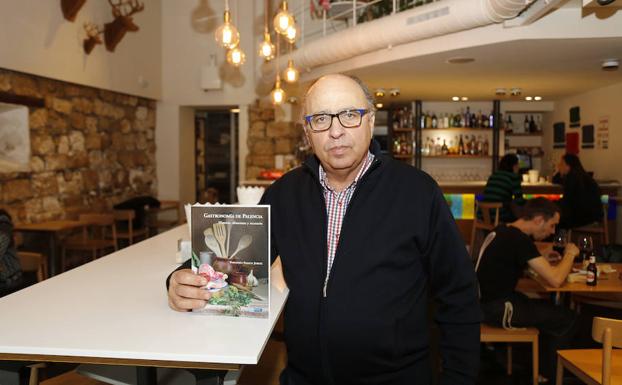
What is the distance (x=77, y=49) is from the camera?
6.99m

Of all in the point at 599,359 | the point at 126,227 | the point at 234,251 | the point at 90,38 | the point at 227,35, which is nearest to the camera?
→ the point at 234,251

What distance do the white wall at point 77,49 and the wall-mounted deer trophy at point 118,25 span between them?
14cm

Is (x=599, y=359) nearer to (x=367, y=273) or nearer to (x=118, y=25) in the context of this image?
(x=367, y=273)

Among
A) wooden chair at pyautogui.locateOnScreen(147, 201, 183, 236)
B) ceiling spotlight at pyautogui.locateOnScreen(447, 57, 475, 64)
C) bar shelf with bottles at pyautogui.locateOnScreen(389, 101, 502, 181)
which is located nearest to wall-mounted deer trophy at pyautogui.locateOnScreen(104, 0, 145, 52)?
wooden chair at pyautogui.locateOnScreen(147, 201, 183, 236)

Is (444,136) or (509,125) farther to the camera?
(509,125)

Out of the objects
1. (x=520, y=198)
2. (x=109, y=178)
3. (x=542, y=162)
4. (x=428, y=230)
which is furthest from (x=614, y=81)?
(x=109, y=178)

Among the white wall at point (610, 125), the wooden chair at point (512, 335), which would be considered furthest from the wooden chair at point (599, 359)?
the white wall at point (610, 125)

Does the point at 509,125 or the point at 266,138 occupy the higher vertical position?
the point at 509,125

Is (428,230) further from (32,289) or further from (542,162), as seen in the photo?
(542,162)

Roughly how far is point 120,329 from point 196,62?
8.56 metres

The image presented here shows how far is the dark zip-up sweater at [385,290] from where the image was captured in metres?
1.54

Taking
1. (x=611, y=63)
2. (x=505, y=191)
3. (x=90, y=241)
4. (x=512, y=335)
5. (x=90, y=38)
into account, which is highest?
(x=90, y=38)

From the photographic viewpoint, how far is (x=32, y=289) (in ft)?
6.59

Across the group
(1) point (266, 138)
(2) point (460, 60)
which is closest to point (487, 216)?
Answer: (2) point (460, 60)
